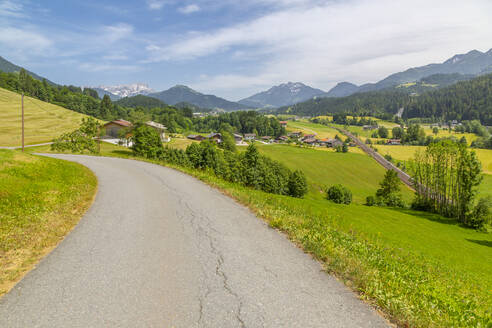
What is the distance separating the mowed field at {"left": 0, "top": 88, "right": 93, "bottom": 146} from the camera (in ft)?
237

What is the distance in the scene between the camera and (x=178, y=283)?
5910 mm

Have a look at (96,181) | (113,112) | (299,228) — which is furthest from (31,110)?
(299,228)

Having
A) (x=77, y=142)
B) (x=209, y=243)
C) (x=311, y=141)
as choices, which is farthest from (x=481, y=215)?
(x=311, y=141)

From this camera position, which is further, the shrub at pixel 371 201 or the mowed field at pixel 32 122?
the mowed field at pixel 32 122

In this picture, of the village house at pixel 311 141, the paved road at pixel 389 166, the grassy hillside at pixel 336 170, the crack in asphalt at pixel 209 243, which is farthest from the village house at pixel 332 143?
the crack in asphalt at pixel 209 243

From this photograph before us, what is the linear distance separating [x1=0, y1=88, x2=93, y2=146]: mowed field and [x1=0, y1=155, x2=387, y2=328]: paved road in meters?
75.6

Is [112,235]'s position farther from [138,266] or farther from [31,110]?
[31,110]

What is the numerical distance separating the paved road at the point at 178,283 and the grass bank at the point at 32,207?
Result: 0.50 meters

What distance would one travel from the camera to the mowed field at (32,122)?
72.2 metres

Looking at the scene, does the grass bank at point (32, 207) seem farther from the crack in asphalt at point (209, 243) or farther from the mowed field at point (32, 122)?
the mowed field at point (32, 122)

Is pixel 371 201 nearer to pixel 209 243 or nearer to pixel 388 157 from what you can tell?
pixel 388 157

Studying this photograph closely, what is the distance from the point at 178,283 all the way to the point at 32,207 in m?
9.07

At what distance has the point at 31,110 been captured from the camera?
109 meters

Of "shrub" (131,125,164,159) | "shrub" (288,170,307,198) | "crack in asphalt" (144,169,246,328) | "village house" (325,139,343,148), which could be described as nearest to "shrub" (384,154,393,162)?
"village house" (325,139,343,148)
